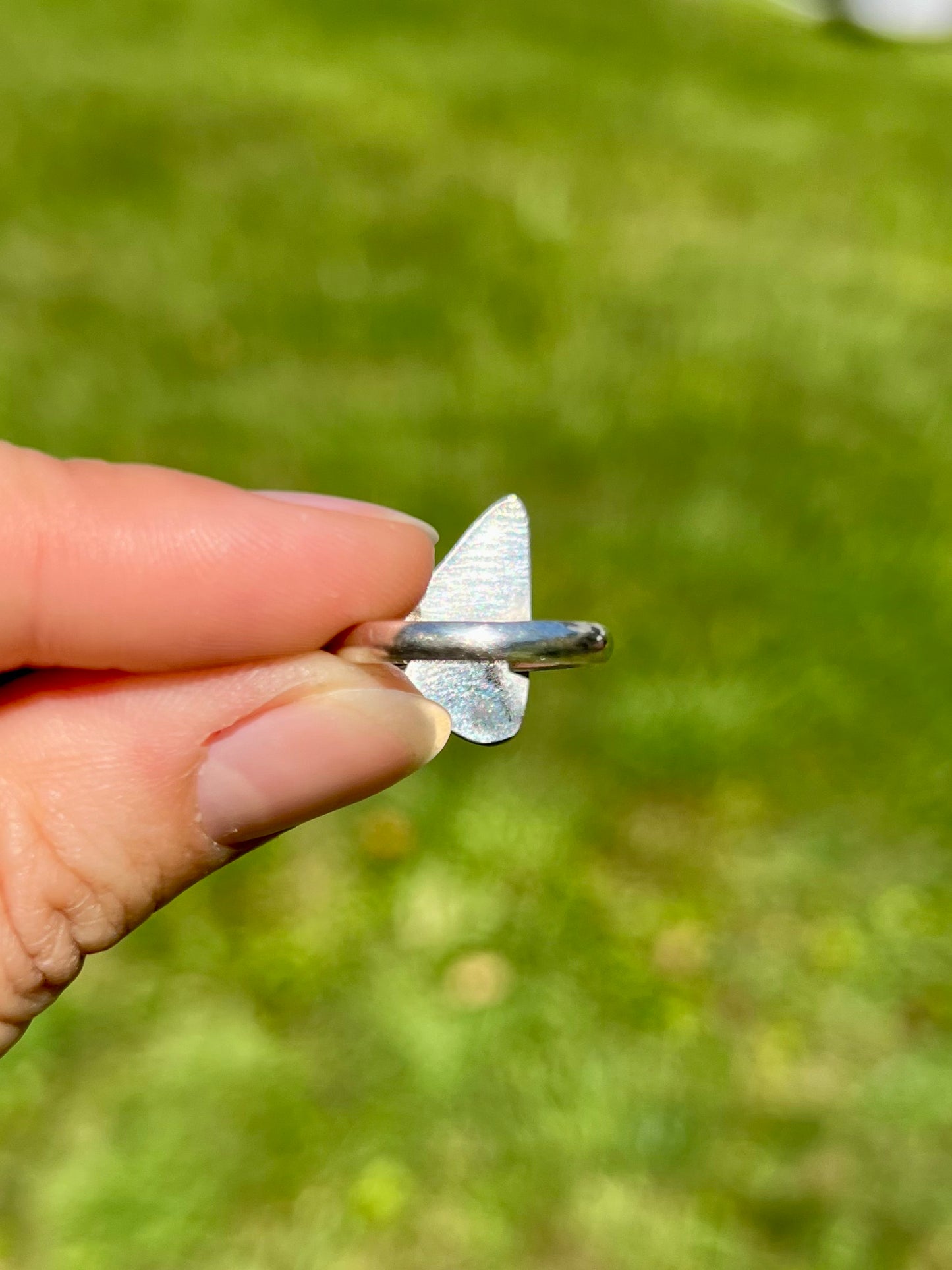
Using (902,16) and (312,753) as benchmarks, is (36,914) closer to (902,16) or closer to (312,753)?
(312,753)

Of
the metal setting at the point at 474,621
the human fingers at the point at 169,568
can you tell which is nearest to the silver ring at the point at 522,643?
the metal setting at the point at 474,621

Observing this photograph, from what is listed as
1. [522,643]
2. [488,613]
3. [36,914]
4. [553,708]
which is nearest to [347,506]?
[488,613]

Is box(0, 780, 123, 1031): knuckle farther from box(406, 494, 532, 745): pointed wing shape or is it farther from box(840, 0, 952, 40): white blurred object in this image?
box(840, 0, 952, 40): white blurred object

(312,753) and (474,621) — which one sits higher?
(474,621)

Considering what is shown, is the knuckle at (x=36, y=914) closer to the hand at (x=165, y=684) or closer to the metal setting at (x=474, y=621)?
the hand at (x=165, y=684)

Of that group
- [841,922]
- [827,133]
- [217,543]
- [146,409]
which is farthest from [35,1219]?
[827,133]

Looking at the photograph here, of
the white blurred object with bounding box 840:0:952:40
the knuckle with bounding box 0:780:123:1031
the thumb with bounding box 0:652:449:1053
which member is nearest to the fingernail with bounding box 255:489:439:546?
the thumb with bounding box 0:652:449:1053
